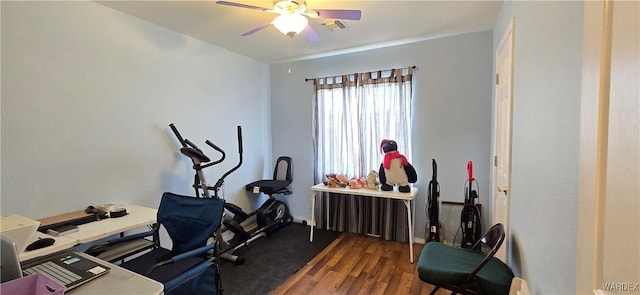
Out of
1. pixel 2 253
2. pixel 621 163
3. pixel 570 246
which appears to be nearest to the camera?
pixel 621 163

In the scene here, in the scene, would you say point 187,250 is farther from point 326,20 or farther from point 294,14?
point 326,20

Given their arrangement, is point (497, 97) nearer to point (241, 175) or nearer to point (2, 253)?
point (241, 175)

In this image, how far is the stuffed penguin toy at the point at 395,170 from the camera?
305 cm

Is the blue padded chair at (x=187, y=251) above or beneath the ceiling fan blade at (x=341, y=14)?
beneath

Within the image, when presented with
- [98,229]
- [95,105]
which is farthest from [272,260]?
[95,105]

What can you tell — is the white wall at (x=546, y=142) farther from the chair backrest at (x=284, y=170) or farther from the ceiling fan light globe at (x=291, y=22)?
the chair backrest at (x=284, y=170)

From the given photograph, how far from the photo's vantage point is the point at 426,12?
2457 millimetres

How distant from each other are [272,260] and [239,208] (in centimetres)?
77

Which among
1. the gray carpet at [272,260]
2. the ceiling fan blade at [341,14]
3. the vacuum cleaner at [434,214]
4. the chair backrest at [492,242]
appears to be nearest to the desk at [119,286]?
the gray carpet at [272,260]

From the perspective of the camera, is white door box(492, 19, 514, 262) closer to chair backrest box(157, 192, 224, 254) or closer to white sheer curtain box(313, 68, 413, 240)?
white sheer curtain box(313, 68, 413, 240)

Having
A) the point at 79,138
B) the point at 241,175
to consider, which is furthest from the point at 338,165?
the point at 79,138

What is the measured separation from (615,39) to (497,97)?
2243mm

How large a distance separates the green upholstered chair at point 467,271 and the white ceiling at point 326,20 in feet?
6.23

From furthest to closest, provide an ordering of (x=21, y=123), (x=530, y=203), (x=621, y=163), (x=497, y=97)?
(x=497, y=97) < (x=21, y=123) < (x=530, y=203) < (x=621, y=163)
